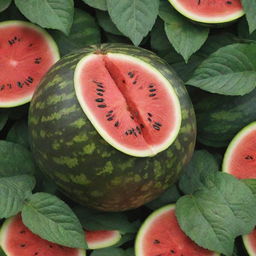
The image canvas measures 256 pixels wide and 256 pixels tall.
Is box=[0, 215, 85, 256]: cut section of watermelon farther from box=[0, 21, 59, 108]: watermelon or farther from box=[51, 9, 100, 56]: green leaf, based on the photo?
box=[51, 9, 100, 56]: green leaf

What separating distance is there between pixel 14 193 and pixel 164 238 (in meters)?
0.48

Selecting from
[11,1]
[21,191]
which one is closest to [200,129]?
[21,191]

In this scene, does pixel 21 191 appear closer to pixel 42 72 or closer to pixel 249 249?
pixel 42 72

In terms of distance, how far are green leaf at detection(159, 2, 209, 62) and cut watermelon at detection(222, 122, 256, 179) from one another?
314 millimetres

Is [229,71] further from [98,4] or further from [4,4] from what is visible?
[4,4]

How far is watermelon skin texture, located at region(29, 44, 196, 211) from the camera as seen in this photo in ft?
4.73

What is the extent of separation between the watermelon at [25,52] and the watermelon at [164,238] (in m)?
0.59

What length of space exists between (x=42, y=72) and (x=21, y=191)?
1.38 ft

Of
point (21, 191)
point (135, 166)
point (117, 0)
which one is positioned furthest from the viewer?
point (117, 0)

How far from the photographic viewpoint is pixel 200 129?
181 cm

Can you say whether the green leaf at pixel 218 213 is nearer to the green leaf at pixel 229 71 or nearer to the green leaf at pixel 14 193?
the green leaf at pixel 229 71

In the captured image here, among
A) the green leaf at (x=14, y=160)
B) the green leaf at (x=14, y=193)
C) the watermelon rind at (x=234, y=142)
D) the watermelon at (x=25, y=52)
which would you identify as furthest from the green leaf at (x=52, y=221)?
the watermelon rind at (x=234, y=142)

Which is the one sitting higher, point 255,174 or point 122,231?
point 255,174

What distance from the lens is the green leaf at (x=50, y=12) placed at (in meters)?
1.72
